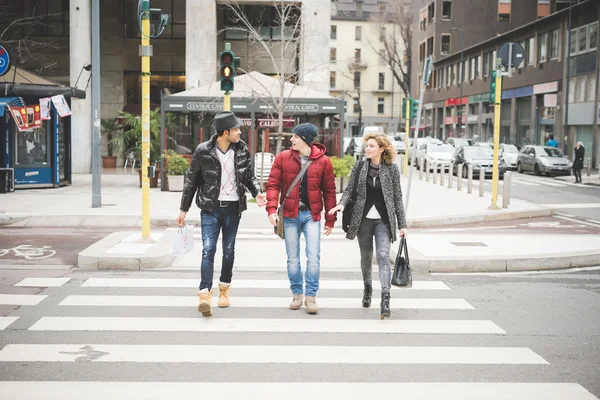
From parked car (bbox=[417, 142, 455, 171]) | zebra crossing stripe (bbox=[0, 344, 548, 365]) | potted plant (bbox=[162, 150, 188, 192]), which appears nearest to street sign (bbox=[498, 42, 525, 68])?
potted plant (bbox=[162, 150, 188, 192])

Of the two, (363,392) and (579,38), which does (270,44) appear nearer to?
(579,38)

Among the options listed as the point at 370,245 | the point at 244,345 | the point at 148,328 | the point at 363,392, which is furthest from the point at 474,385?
the point at 148,328

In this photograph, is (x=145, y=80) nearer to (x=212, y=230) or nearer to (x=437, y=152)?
(x=212, y=230)

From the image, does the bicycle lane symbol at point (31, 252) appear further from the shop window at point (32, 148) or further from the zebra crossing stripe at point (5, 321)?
the shop window at point (32, 148)

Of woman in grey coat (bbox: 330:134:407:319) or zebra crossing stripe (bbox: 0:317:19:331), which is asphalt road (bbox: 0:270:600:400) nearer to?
zebra crossing stripe (bbox: 0:317:19:331)

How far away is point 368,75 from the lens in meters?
99.7

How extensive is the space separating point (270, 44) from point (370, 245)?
30701mm

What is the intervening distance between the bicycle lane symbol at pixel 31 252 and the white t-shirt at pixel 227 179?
4.67 metres

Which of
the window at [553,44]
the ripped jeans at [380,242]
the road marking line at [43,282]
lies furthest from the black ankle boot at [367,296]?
the window at [553,44]

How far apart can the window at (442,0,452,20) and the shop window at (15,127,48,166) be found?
2289 inches

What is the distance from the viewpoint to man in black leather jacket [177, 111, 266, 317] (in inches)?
281

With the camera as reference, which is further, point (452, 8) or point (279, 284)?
point (452, 8)

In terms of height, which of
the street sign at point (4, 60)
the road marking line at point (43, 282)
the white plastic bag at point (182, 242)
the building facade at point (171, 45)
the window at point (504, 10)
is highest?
the window at point (504, 10)

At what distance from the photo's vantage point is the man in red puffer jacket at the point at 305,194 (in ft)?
23.5
